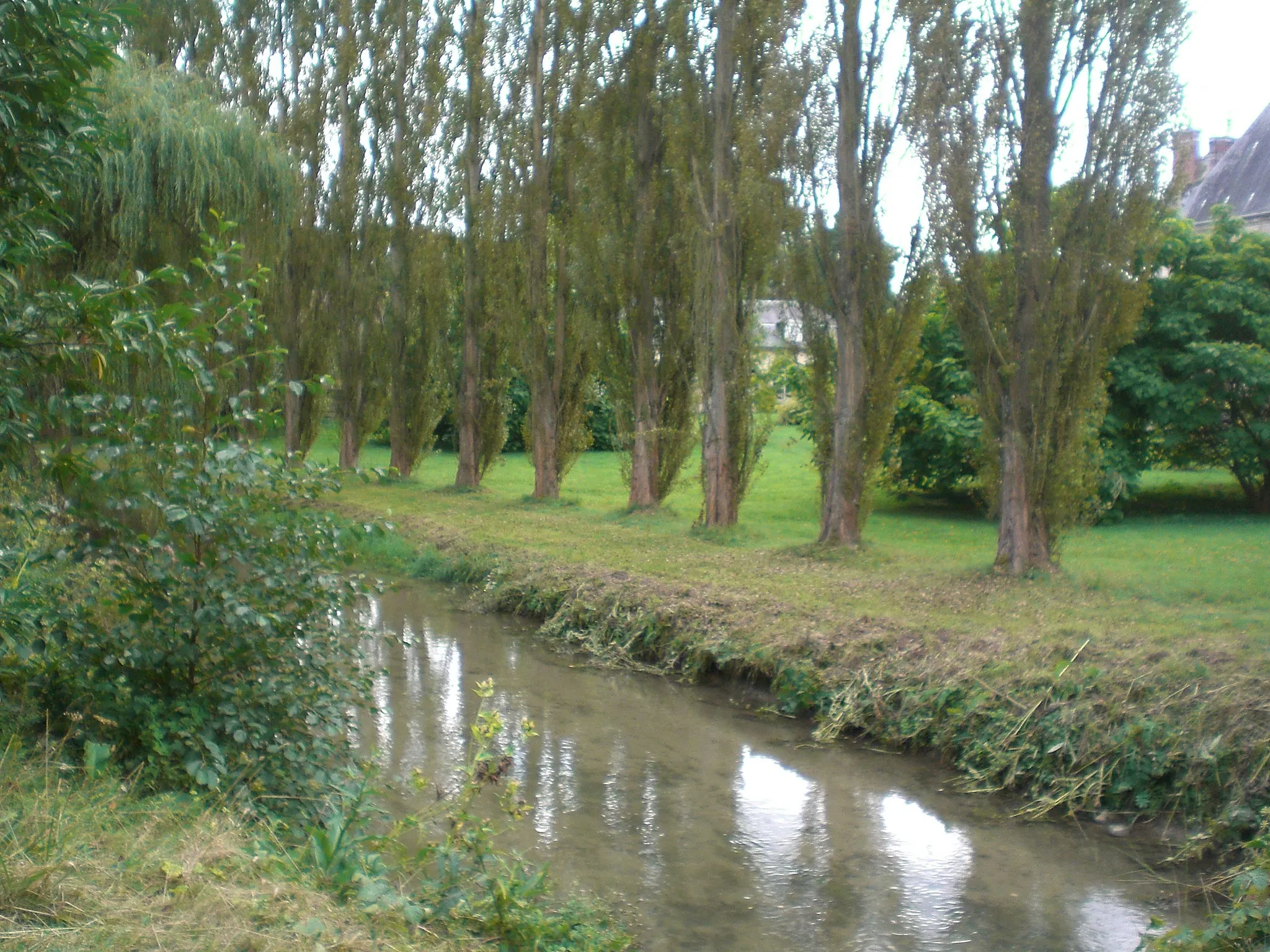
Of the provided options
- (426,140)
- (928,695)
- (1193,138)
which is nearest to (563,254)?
(426,140)

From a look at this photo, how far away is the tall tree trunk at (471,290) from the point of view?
69.0 ft

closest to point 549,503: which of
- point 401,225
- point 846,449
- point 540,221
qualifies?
point 540,221

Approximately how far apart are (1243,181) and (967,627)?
2107 centimetres

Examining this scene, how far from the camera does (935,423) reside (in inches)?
691

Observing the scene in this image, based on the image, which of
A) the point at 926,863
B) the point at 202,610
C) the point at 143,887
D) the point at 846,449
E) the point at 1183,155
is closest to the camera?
the point at 143,887

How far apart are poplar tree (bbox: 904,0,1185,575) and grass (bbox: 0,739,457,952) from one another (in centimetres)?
937

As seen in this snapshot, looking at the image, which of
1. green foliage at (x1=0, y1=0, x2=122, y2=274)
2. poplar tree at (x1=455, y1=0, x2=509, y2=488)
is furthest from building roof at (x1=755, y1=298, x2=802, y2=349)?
green foliage at (x1=0, y1=0, x2=122, y2=274)

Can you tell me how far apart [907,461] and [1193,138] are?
27.9ft

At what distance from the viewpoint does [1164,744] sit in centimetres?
646

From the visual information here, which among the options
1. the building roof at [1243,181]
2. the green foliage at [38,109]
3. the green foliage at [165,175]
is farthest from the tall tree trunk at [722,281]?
the building roof at [1243,181]

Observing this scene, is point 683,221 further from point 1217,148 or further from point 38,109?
point 1217,148

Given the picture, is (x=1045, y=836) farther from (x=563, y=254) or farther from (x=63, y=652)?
(x=563, y=254)

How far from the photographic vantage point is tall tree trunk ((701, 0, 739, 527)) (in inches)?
598

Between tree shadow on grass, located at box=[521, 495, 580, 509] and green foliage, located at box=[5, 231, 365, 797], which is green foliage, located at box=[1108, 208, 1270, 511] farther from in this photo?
green foliage, located at box=[5, 231, 365, 797]
